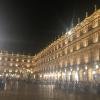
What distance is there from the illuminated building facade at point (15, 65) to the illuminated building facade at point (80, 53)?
64.0m

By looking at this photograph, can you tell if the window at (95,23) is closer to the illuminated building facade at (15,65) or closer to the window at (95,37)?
the window at (95,37)

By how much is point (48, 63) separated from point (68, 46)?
27961mm

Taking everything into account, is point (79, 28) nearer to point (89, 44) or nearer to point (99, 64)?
point (89, 44)

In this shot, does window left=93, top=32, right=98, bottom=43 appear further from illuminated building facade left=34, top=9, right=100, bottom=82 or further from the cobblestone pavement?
the cobblestone pavement

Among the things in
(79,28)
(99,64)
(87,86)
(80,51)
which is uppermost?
(79,28)

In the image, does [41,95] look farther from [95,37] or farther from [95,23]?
[95,23]

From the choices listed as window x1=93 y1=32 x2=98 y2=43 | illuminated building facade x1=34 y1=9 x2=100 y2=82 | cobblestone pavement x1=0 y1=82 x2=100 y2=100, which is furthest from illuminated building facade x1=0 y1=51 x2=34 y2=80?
cobblestone pavement x1=0 y1=82 x2=100 y2=100

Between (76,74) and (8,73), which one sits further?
(8,73)

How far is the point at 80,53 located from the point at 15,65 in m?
96.6

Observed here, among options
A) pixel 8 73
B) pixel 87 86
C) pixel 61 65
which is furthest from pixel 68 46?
pixel 8 73

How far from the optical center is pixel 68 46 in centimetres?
7200

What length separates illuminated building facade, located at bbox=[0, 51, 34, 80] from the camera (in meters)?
147

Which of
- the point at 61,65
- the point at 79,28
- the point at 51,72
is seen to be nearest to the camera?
the point at 79,28

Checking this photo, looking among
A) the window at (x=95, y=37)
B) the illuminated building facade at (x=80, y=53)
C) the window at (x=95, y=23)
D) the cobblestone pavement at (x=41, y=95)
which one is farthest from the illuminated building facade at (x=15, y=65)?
the cobblestone pavement at (x=41, y=95)
